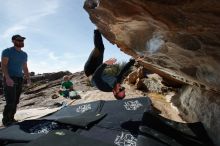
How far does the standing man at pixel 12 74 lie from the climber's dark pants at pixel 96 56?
5.36ft

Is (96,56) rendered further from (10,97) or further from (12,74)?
(10,97)

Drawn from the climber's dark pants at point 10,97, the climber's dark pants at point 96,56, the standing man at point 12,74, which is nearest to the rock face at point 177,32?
the climber's dark pants at point 96,56

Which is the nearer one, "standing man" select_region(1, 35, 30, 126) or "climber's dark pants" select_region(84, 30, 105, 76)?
"climber's dark pants" select_region(84, 30, 105, 76)

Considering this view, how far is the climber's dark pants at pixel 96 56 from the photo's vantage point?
251 inches

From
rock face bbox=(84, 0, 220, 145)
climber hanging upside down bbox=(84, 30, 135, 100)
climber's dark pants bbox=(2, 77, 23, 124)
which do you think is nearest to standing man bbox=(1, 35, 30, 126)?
climber's dark pants bbox=(2, 77, 23, 124)

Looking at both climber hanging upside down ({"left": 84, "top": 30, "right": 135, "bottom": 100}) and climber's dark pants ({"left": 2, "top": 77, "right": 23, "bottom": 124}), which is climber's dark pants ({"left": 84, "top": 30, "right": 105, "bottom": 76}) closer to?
climber hanging upside down ({"left": 84, "top": 30, "right": 135, "bottom": 100})

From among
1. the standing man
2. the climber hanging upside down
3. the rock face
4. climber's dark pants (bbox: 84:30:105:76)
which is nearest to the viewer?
the rock face

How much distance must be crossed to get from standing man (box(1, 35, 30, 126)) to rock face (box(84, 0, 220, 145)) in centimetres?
232

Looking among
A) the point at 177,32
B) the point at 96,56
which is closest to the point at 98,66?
the point at 96,56

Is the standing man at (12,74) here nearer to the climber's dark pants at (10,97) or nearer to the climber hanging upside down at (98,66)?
the climber's dark pants at (10,97)

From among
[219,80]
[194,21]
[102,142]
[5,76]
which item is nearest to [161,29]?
[194,21]

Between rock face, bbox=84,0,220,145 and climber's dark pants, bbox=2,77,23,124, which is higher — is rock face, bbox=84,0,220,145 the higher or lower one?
the higher one

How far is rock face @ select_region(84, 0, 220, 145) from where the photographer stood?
3213 mm

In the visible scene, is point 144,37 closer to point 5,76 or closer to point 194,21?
point 194,21
